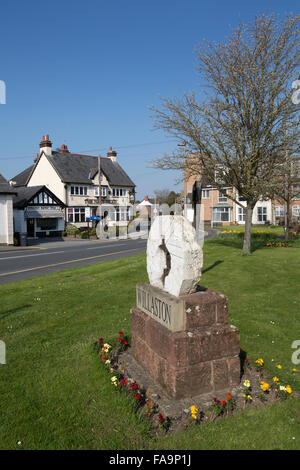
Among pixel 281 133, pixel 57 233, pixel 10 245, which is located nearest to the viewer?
pixel 281 133

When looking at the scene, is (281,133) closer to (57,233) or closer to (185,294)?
(185,294)

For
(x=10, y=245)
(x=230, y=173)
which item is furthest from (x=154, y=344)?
(x=10, y=245)

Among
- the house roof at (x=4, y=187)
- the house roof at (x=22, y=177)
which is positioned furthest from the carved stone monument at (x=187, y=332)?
the house roof at (x=22, y=177)

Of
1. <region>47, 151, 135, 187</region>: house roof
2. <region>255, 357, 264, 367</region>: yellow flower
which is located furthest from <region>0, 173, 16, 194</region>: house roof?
<region>255, 357, 264, 367</region>: yellow flower

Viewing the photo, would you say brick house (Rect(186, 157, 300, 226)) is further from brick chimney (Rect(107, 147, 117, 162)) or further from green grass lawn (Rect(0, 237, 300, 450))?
green grass lawn (Rect(0, 237, 300, 450))

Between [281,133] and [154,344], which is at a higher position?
[281,133]

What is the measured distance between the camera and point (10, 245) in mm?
28531

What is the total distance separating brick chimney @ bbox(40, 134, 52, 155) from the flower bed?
42.5 m

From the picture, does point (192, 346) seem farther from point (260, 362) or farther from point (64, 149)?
point (64, 149)

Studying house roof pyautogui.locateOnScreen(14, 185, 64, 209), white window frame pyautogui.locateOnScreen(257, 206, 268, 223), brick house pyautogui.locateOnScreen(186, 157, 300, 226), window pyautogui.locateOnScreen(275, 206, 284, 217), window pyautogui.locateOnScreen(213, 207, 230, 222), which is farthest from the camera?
window pyautogui.locateOnScreen(213, 207, 230, 222)

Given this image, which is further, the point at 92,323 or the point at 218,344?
the point at 92,323

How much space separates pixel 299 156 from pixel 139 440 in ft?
48.8

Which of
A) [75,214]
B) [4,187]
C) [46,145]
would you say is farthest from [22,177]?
[4,187]

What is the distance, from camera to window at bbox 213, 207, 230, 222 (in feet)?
178
